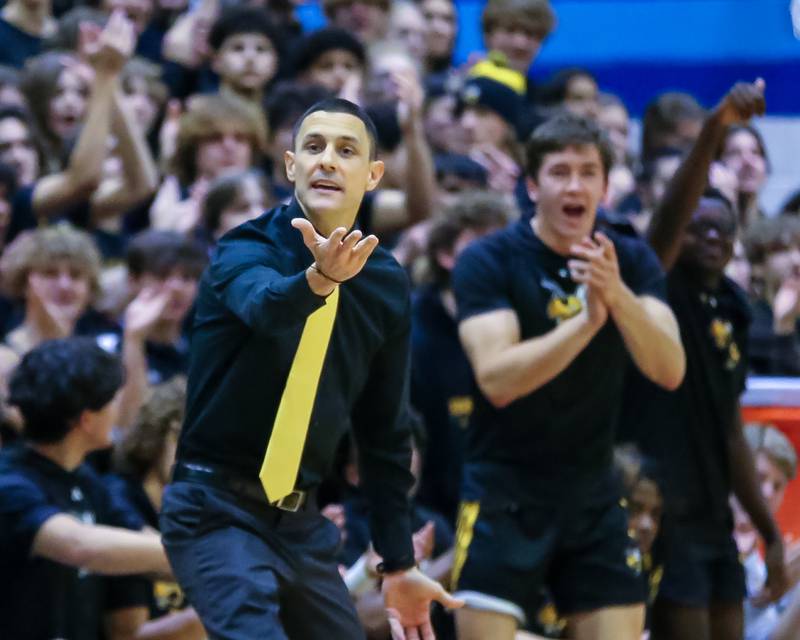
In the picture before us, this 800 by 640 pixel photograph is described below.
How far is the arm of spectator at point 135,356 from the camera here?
22.0ft

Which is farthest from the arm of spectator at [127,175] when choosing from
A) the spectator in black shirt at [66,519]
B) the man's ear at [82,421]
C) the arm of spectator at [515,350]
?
the arm of spectator at [515,350]

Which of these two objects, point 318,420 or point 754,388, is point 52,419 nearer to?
point 318,420

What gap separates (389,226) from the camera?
26.4 ft

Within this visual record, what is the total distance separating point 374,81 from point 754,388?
9.49 feet

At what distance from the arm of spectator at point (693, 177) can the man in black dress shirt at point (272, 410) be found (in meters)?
1.83

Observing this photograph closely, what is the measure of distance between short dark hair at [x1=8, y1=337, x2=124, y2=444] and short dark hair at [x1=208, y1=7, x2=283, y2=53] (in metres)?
3.85

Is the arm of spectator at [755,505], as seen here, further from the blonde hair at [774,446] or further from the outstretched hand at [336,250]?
the outstretched hand at [336,250]

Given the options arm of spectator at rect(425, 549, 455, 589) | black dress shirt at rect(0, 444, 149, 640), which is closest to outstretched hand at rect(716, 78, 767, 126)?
arm of spectator at rect(425, 549, 455, 589)

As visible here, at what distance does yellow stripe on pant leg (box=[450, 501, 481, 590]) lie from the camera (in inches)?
219

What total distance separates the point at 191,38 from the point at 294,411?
224 inches

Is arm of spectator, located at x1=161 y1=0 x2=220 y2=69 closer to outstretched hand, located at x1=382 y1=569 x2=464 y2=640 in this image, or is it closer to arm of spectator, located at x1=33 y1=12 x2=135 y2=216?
arm of spectator, located at x1=33 y1=12 x2=135 y2=216

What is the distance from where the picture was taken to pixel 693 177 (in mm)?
6102

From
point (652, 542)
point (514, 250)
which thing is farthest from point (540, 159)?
point (652, 542)

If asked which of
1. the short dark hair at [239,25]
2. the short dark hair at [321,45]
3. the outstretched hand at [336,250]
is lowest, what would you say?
the outstretched hand at [336,250]
